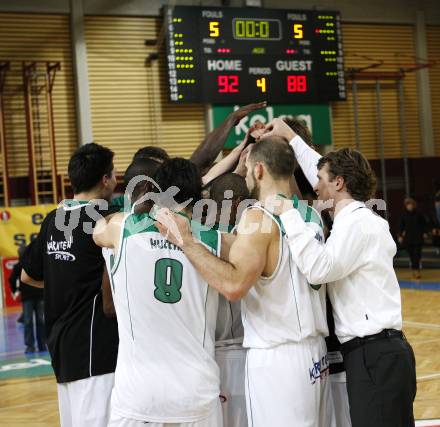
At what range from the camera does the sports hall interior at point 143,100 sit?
16.6m

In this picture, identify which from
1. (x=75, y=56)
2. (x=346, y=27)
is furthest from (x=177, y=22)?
(x=346, y=27)

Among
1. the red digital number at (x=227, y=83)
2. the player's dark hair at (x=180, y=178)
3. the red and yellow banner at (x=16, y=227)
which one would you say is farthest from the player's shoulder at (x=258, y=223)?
the red digital number at (x=227, y=83)

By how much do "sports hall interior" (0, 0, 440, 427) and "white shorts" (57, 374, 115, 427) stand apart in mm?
9546

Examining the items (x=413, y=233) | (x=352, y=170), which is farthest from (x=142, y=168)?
(x=413, y=233)

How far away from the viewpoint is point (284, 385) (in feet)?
11.0

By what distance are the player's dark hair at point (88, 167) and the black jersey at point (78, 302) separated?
0.34ft

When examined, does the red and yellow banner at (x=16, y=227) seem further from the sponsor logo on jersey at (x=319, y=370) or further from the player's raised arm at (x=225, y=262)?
the player's raised arm at (x=225, y=262)

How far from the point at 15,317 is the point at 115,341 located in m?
11.2

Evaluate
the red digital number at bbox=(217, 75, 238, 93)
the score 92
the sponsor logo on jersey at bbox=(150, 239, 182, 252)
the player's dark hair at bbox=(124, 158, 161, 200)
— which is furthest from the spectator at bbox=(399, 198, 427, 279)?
the sponsor logo on jersey at bbox=(150, 239, 182, 252)

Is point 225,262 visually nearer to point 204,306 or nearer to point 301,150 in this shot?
point 204,306

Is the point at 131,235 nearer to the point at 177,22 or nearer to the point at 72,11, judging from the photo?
the point at 177,22

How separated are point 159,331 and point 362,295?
→ 0.98 m

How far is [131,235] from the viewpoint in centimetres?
321

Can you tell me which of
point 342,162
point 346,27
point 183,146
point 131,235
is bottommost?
point 131,235
